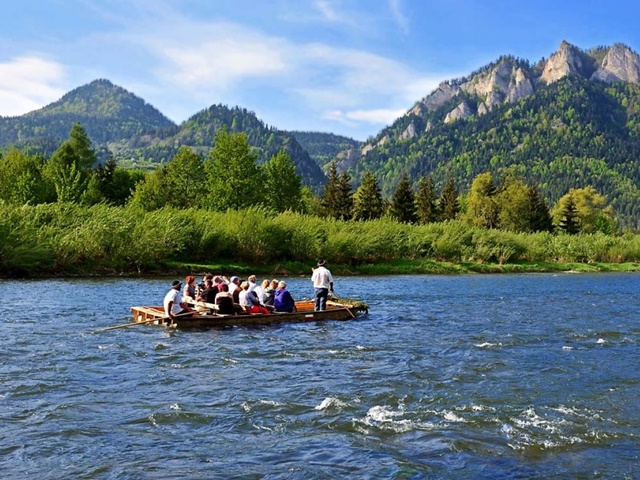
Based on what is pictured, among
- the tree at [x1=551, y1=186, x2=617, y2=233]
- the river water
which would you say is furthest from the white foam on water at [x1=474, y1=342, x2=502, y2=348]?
the tree at [x1=551, y1=186, x2=617, y2=233]

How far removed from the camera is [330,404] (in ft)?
51.6

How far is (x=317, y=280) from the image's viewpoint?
3195 centimetres

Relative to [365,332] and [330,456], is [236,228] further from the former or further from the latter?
[330,456]

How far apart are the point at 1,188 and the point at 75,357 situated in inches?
3505

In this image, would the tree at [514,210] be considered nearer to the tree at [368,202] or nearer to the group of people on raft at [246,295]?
the tree at [368,202]

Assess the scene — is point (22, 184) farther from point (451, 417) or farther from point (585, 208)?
point (585, 208)

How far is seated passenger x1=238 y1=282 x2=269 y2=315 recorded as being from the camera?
3036 centimetres

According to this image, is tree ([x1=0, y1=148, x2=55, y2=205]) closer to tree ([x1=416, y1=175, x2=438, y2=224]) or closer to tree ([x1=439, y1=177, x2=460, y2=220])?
tree ([x1=416, y1=175, x2=438, y2=224])

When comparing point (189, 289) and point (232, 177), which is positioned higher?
point (232, 177)

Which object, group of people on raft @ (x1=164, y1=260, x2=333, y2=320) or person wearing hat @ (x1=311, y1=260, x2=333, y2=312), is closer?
group of people on raft @ (x1=164, y1=260, x2=333, y2=320)

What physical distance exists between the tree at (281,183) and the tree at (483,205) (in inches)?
1584

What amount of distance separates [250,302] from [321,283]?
365 cm

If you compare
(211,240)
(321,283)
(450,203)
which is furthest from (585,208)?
(321,283)

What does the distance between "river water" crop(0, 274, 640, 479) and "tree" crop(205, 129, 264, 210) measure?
58.1 meters
